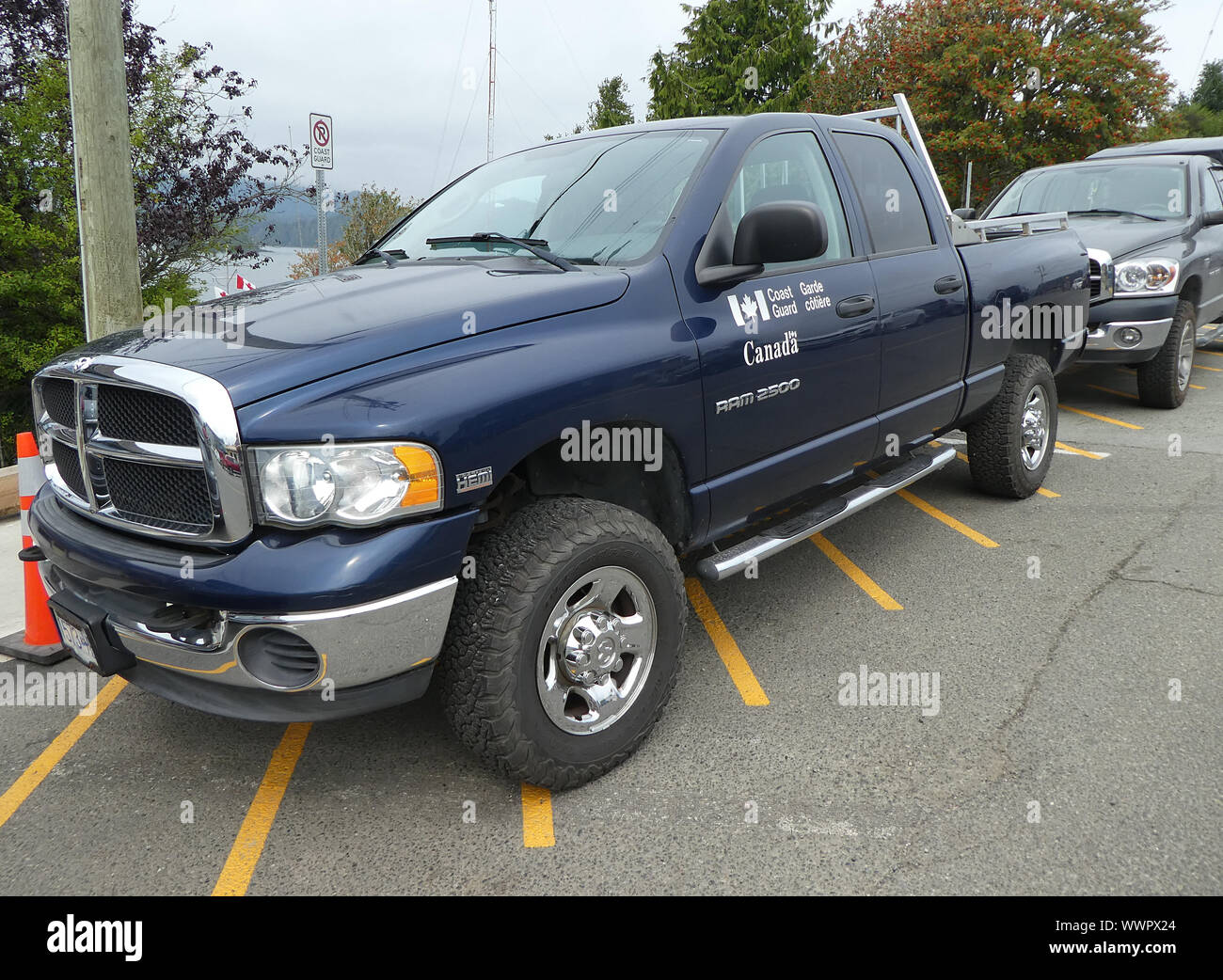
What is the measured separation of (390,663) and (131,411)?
977 mm

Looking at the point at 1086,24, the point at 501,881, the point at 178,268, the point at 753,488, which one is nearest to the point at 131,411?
the point at 501,881

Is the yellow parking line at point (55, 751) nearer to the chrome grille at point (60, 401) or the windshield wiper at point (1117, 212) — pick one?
the chrome grille at point (60, 401)

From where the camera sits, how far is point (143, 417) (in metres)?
2.45

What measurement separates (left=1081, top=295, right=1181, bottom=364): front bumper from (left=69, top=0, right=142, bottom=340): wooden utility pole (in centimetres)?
676

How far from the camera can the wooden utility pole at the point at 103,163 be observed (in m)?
4.61

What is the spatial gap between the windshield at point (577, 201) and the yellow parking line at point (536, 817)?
5.65 feet

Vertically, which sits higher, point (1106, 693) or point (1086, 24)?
point (1086, 24)

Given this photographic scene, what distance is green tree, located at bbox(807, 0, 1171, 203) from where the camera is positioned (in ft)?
64.8

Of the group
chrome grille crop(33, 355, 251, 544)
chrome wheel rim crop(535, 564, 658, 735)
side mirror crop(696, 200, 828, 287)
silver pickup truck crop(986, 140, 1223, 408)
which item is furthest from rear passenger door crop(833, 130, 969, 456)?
silver pickup truck crop(986, 140, 1223, 408)

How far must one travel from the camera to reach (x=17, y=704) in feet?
11.5

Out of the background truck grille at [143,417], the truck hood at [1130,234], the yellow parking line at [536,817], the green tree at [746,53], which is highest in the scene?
the green tree at [746,53]

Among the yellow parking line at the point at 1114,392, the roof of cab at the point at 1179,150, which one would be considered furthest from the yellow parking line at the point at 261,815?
the roof of cab at the point at 1179,150
